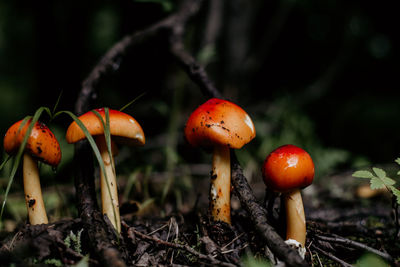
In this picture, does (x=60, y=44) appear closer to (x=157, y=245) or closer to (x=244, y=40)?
(x=244, y=40)

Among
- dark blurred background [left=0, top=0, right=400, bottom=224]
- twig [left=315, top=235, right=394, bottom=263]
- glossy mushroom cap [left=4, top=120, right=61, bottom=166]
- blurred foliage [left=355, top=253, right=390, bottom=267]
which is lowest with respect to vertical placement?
blurred foliage [left=355, top=253, right=390, bottom=267]

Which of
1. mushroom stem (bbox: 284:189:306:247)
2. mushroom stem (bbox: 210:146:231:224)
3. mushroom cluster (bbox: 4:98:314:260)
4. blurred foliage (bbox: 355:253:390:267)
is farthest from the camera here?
mushroom stem (bbox: 210:146:231:224)

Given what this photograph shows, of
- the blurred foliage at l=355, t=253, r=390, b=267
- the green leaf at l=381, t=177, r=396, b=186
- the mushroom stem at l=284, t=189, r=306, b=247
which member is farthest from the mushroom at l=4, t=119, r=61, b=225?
the green leaf at l=381, t=177, r=396, b=186

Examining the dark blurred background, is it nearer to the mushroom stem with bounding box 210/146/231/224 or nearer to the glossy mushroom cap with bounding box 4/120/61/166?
the mushroom stem with bounding box 210/146/231/224

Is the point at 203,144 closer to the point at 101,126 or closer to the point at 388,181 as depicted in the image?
the point at 101,126

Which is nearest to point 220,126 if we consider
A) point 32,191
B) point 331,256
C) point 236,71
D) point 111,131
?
point 111,131
